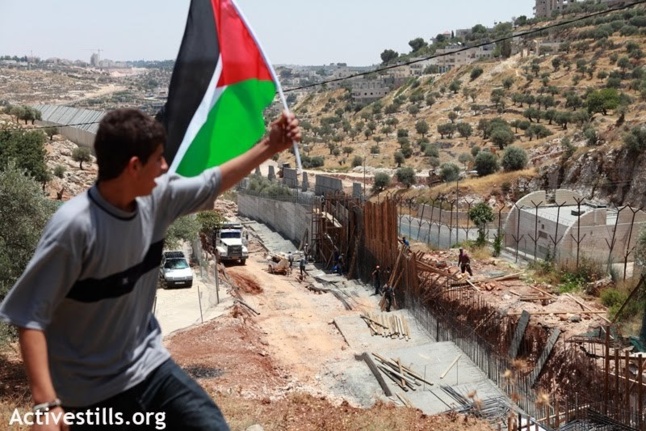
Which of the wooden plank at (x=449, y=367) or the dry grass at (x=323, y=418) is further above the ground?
the dry grass at (x=323, y=418)

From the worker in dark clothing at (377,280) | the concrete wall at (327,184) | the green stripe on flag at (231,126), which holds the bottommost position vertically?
the worker in dark clothing at (377,280)

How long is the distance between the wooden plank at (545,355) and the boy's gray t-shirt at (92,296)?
12647 millimetres

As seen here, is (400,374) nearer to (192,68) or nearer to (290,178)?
(192,68)

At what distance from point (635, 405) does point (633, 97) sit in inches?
1916

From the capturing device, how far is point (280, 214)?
40156 mm

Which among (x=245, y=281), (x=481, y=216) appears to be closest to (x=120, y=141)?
(x=245, y=281)

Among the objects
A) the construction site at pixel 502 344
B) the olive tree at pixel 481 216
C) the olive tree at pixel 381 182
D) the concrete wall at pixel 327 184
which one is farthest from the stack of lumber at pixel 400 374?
the olive tree at pixel 381 182

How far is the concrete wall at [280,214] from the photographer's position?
1421 inches

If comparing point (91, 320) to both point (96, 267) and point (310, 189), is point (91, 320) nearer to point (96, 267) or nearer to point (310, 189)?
point (96, 267)

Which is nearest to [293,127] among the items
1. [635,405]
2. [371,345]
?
[635,405]

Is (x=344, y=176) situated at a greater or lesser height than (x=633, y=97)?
lesser

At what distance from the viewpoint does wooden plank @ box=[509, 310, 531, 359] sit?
612 inches

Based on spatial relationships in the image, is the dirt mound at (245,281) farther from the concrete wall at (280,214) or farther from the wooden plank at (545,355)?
the wooden plank at (545,355)

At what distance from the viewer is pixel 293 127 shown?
2924 millimetres
